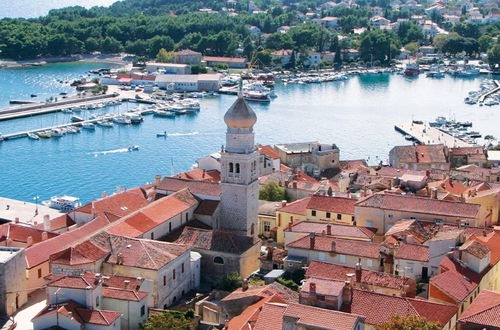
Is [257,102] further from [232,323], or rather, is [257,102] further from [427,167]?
[232,323]

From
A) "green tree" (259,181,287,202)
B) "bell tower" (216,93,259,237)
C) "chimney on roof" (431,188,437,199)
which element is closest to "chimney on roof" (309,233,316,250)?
"bell tower" (216,93,259,237)

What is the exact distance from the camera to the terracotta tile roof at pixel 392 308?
2108 cm

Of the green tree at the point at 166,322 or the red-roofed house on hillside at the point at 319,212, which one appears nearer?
the green tree at the point at 166,322

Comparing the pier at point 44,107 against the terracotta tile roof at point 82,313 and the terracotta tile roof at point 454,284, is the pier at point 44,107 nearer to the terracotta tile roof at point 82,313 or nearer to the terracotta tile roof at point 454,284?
the terracotta tile roof at point 82,313

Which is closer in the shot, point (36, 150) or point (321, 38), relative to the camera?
point (36, 150)

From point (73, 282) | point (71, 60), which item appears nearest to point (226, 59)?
point (71, 60)

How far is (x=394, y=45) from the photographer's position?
120m

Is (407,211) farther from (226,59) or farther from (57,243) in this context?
(226,59)

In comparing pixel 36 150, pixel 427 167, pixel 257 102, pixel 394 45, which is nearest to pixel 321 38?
pixel 394 45

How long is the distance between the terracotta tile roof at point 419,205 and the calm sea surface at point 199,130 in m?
20.7

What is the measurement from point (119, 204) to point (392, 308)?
16.2 m

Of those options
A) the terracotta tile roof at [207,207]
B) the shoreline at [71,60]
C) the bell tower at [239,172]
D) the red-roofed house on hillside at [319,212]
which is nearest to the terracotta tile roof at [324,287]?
the bell tower at [239,172]

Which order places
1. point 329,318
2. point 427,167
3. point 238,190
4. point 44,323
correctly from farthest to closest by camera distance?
1. point 427,167
2. point 238,190
3. point 44,323
4. point 329,318

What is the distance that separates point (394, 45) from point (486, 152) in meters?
74.2
